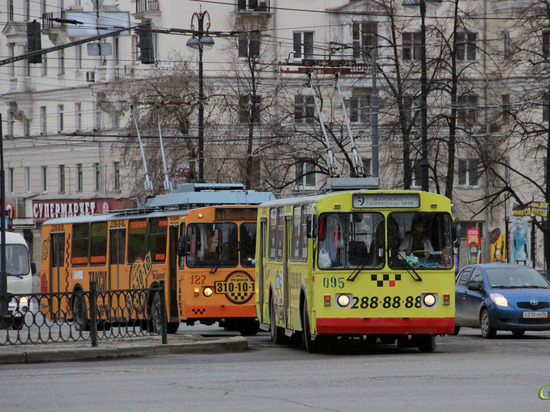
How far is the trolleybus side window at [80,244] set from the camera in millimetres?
31672

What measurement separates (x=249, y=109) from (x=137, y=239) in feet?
72.2

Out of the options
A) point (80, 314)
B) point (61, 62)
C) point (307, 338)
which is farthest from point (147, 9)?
point (307, 338)

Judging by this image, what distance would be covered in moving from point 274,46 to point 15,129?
61.3 ft

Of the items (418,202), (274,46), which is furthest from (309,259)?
(274,46)

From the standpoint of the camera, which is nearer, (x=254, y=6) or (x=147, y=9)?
(x=254, y=6)

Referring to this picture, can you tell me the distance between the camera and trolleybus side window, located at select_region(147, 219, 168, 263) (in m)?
27.1

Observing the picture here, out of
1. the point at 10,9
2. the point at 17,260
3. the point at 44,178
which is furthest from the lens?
the point at 44,178

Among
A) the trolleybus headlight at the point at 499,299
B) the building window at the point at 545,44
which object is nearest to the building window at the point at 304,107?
the building window at the point at 545,44

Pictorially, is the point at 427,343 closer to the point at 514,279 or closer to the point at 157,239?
the point at 514,279

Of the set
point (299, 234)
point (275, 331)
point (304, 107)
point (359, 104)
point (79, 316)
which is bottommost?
point (275, 331)

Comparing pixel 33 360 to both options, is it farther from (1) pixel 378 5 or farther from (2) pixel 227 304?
(1) pixel 378 5

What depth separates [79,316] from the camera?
67.5ft

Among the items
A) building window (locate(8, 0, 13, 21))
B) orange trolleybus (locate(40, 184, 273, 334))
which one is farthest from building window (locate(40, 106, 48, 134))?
orange trolleybus (locate(40, 184, 273, 334))

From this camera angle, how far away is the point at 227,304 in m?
25.4
